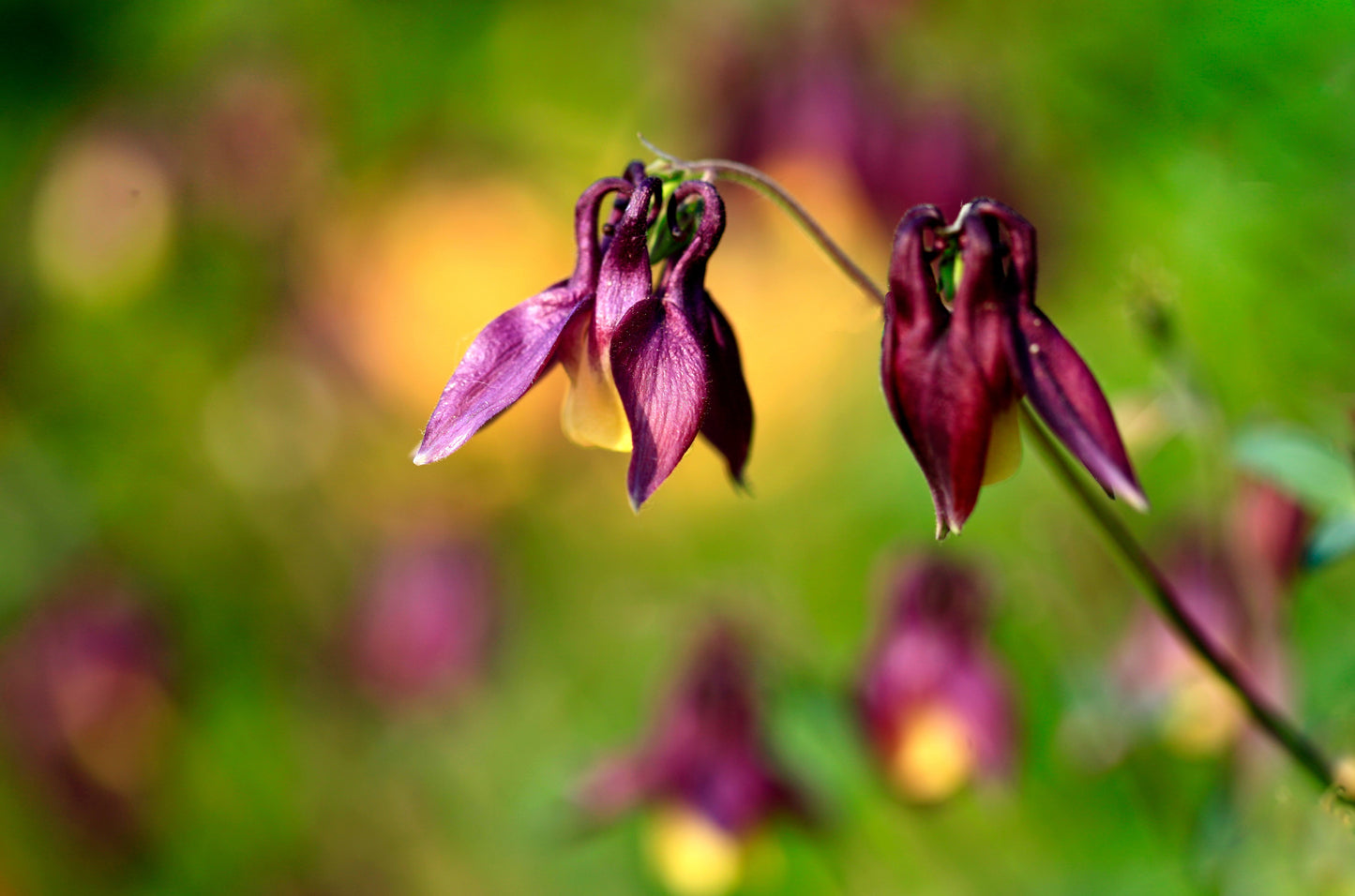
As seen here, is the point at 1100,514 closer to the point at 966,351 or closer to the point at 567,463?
the point at 966,351

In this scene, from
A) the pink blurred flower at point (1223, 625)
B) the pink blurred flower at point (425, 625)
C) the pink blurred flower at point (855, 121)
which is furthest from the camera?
the pink blurred flower at point (425, 625)

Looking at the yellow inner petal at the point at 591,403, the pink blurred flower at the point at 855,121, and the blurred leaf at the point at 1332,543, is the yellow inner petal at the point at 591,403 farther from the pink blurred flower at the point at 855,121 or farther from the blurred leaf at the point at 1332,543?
the pink blurred flower at the point at 855,121

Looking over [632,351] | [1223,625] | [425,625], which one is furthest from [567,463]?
[632,351]

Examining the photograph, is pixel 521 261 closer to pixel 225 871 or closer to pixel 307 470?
pixel 307 470

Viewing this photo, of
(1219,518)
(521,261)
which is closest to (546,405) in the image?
(521,261)

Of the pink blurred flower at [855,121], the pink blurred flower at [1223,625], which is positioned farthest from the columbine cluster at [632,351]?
the pink blurred flower at [855,121]
